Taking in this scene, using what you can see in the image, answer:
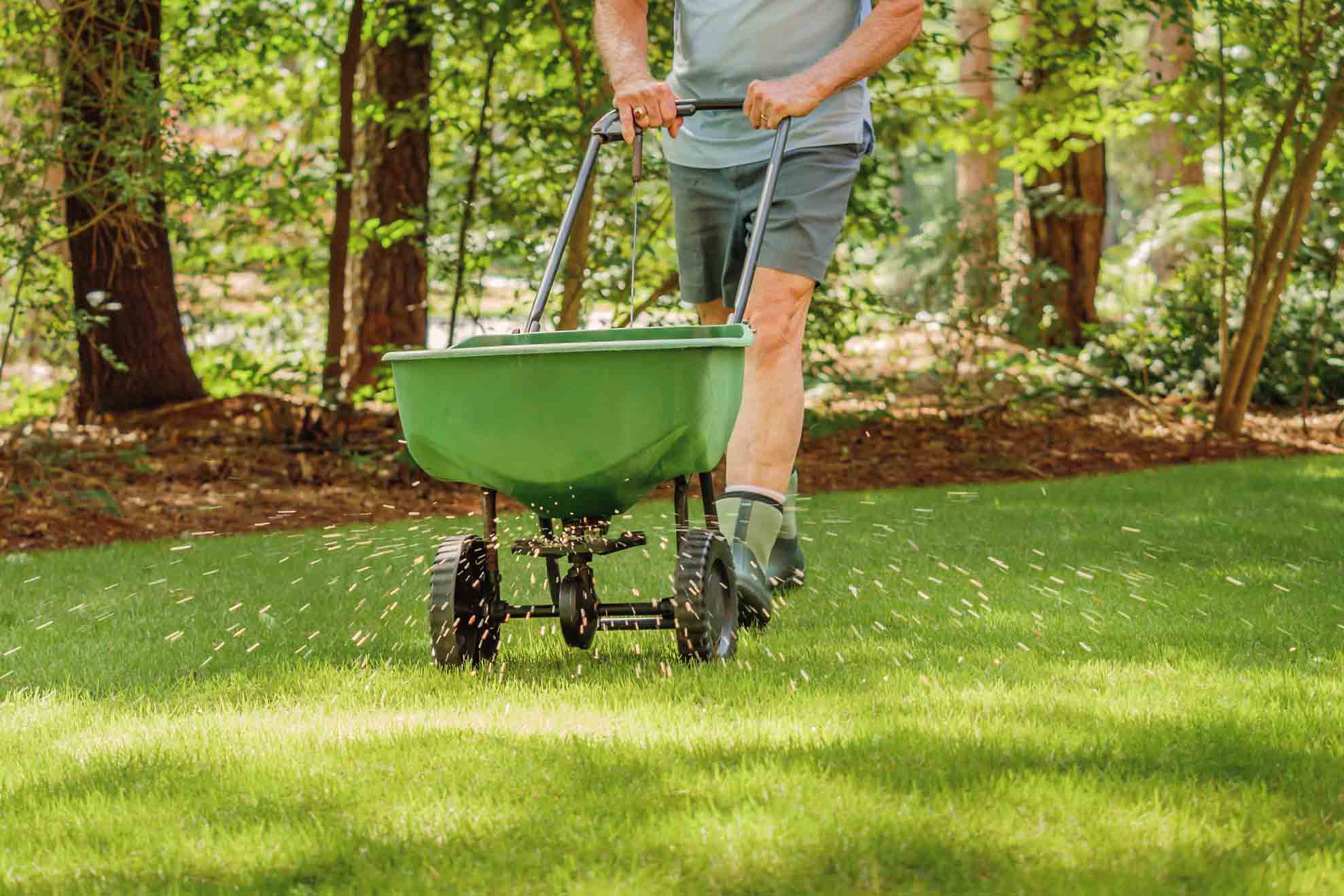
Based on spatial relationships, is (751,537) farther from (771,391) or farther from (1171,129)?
(1171,129)

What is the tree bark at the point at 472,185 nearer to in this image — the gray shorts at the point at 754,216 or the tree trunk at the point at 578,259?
the tree trunk at the point at 578,259

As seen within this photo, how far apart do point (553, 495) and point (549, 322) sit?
5830mm

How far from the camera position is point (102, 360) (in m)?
8.52

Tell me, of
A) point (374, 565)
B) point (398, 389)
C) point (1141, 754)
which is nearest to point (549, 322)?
point (374, 565)

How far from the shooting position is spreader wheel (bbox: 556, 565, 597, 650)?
10.7 feet

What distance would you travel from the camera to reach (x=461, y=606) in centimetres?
332

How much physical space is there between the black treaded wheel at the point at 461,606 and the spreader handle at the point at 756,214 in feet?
1.83

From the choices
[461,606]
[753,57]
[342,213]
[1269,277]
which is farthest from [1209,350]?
[461,606]

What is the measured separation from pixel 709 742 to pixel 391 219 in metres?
7.36

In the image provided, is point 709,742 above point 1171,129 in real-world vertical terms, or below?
below

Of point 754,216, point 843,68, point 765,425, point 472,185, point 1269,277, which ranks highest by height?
point 843,68

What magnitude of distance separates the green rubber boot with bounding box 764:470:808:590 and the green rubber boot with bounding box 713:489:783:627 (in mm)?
443

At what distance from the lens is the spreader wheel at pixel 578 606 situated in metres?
3.27

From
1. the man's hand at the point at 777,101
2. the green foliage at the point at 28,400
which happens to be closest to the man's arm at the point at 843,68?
the man's hand at the point at 777,101
